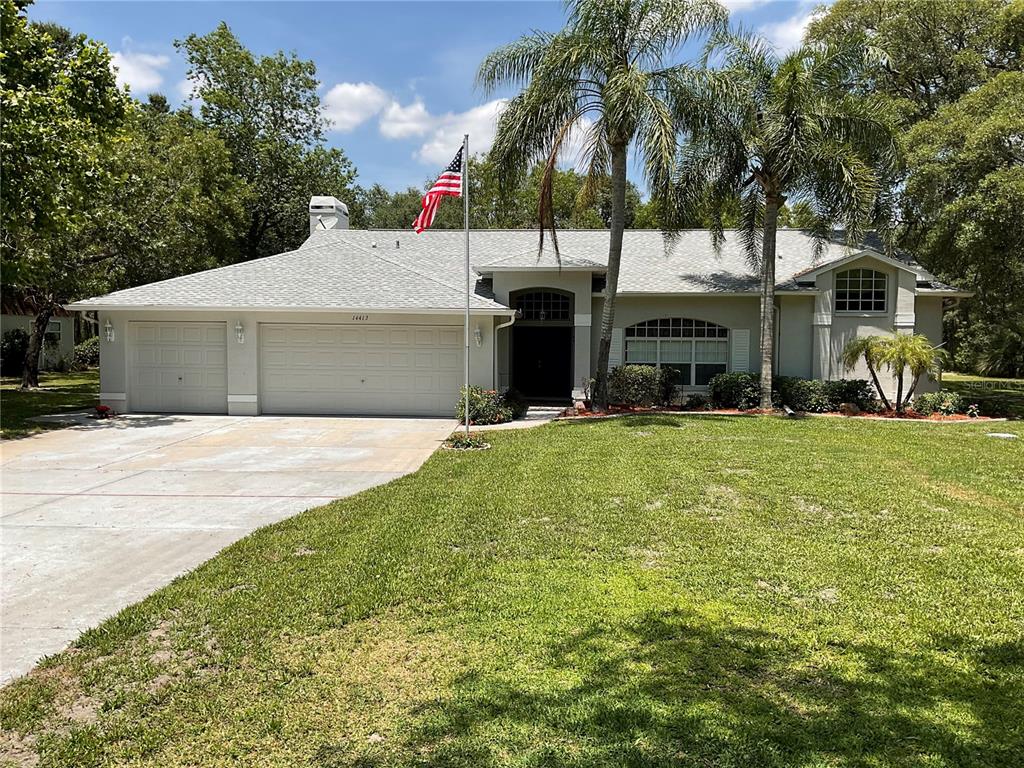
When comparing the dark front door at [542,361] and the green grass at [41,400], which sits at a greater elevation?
the dark front door at [542,361]

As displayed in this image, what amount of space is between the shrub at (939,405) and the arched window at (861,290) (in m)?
2.58

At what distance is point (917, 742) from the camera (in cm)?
322

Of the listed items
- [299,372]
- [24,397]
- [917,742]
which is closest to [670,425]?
[299,372]

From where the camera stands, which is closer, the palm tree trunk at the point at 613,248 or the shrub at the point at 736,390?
the palm tree trunk at the point at 613,248

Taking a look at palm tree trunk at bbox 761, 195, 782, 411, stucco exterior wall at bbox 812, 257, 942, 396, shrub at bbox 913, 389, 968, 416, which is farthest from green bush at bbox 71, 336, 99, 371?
shrub at bbox 913, 389, 968, 416

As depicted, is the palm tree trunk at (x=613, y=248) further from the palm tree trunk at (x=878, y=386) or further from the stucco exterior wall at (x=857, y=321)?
the palm tree trunk at (x=878, y=386)

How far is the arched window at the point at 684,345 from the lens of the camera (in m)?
18.0

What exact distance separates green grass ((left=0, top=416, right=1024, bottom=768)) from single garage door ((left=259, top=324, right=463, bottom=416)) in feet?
27.8

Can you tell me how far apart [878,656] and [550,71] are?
12.5m

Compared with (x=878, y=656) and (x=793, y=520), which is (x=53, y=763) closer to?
(x=878, y=656)

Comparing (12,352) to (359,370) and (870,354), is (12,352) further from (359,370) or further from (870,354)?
(870,354)

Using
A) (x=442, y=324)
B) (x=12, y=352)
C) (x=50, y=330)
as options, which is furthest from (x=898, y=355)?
(x=50, y=330)

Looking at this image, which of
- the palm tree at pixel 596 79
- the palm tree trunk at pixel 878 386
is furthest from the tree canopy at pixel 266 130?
the palm tree trunk at pixel 878 386

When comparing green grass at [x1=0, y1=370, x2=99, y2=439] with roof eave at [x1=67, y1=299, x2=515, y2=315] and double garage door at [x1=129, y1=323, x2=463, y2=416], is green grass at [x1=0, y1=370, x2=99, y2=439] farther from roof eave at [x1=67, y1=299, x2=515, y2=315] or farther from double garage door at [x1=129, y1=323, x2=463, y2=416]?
roof eave at [x1=67, y1=299, x2=515, y2=315]
